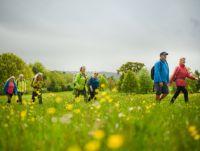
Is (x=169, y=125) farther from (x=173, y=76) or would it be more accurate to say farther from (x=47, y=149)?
(x=173, y=76)

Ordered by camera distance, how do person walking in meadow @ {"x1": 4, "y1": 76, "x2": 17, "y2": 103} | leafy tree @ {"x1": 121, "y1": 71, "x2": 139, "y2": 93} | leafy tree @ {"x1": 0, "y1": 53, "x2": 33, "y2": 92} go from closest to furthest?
1. person walking in meadow @ {"x1": 4, "y1": 76, "x2": 17, "y2": 103}
2. leafy tree @ {"x1": 121, "y1": 71, "x2": 139, "y2": 93}
3. leafy tree @ {"x1": 0, "y1": 53, "x2": 33, "y2": 92}

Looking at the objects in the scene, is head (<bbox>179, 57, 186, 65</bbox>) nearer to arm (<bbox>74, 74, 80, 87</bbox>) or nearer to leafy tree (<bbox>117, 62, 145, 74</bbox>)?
arm (<bbox>74, 74, 80, 87</bbox>)

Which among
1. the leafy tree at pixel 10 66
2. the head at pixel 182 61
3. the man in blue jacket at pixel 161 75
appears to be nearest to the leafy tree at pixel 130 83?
the leafy tree at pixel 10 66

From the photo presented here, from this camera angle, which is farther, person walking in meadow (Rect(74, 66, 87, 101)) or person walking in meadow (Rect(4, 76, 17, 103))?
person walking in meadow (Rect(4, 76, 17, 103))

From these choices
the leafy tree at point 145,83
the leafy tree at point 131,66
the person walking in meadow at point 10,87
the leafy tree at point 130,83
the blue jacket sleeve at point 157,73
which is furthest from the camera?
the leafy tree at point 131,66

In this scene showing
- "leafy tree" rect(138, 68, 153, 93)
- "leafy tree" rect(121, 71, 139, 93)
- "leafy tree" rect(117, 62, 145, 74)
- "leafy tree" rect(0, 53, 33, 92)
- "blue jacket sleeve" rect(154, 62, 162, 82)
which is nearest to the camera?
"blue jacket sleeve" rect(154, 62, 162, 82)

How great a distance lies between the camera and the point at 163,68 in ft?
39.0

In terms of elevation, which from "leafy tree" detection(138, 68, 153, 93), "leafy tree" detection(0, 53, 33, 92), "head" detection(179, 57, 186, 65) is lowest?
"leafy tree" detection(138, 68, 153, 93)

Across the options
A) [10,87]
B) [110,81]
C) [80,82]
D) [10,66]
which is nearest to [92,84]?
[80,82]

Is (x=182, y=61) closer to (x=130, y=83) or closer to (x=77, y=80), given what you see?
(x=77, y=80)

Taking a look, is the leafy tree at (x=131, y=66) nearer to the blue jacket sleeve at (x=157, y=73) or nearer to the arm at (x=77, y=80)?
the arm at (x=77, y=80)

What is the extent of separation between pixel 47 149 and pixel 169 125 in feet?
8.18

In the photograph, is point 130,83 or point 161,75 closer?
point 161,75

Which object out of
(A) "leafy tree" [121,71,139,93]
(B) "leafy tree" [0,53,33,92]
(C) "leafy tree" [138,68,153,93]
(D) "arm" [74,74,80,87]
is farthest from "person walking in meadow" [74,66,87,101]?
(B) "leafy tree" [0,53,33,92]
